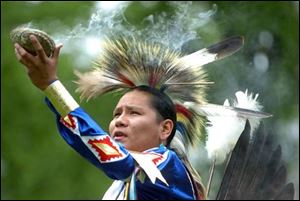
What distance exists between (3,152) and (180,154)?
853 centimetres

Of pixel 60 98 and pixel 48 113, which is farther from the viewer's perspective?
pixel 48 113

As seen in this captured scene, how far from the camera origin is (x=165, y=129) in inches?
204

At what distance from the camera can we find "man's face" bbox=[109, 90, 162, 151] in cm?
504

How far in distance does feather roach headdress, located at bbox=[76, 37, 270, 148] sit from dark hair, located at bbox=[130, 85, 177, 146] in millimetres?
27

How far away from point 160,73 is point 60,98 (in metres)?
0.67

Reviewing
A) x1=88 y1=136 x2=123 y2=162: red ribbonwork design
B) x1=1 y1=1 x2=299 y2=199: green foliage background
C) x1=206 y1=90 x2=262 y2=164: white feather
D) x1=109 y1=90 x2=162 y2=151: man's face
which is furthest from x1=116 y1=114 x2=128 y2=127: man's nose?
x1=1 y1=1 x2=299 y2=199: green foliage background

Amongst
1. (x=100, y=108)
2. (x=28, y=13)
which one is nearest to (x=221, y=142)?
(x=100, y=108)

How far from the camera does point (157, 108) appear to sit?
515 cm

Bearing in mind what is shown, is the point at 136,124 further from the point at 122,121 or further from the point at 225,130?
the point at 225,130

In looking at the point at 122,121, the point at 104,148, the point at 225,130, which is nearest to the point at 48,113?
the point at 225,130

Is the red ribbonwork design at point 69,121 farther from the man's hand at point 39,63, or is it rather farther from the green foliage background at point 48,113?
the green foliage background at point 48,113

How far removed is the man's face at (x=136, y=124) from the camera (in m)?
5.04

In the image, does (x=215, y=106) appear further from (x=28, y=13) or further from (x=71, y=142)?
(x=28, y=13)

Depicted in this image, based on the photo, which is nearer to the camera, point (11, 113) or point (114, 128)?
point (114, 128)
